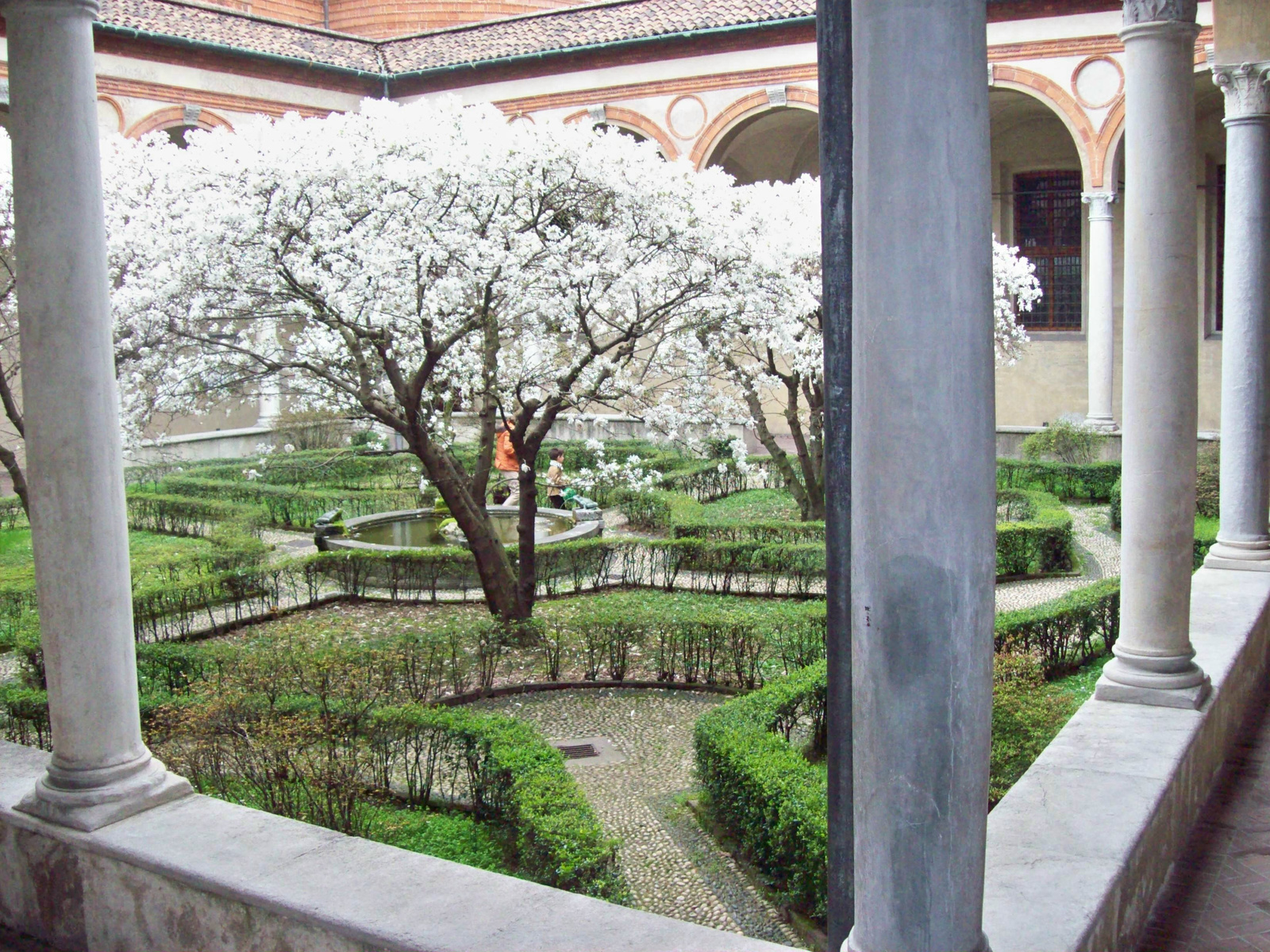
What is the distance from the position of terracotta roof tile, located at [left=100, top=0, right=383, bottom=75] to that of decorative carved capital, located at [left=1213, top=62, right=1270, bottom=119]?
16098 mm

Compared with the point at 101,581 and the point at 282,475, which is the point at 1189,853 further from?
the point at 282,475

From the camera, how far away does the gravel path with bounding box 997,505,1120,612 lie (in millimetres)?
10250

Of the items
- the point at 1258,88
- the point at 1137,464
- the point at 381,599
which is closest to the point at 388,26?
the point at 381,599

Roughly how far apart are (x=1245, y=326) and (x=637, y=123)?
51.8 feet

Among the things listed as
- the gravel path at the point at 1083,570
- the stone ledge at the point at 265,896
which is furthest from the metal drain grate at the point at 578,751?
the gravel path at the point at 1083,570

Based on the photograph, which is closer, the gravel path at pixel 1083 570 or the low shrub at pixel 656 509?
the gravel path at pixel 1083 570

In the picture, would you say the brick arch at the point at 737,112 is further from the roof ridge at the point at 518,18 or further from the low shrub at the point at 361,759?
the low shrub at the point at 361,759

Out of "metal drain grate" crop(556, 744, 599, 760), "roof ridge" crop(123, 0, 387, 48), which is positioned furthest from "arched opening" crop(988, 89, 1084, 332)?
"metal drain grate" crop(556, 744, 599, 760)

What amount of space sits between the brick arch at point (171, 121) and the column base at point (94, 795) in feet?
55.2

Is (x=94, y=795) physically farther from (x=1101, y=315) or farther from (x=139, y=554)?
(x=1101, y=315)

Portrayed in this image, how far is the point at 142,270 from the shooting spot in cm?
855

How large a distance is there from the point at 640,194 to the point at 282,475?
937 cm

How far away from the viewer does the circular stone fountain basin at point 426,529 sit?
1220 centimetres

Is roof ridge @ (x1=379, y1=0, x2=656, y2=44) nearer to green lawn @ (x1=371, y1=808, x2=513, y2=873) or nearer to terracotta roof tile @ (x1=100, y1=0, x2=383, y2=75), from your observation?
terracotta roof tile @ (x1=100, y1=0, x2=383, y2=75)
